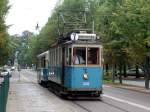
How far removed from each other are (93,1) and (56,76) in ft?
208

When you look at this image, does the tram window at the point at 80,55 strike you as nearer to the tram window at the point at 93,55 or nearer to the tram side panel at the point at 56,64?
the tram window at the point at 93,55

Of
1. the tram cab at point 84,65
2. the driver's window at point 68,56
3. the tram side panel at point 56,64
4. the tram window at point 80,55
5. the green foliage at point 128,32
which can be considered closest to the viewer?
the tram cab at point 84,65

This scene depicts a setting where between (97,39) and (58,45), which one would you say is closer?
(97,39)

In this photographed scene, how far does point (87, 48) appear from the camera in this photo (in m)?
28.1

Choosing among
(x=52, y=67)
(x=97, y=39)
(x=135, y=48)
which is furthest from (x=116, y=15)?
(x=97, y=39)

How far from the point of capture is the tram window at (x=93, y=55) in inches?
1111

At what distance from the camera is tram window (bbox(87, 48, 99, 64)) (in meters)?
28.2

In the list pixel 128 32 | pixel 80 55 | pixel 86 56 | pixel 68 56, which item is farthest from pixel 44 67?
pixel 86 56

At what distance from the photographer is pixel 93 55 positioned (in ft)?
92.8

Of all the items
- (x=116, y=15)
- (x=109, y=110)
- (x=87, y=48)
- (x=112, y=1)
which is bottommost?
(x=109, y=110)

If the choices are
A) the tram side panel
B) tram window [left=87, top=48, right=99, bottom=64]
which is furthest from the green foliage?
tram window [left=87, top=48, right=99, bottom=64]

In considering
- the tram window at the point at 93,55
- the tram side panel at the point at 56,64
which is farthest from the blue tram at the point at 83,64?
the tram side panel at the point at 56,64

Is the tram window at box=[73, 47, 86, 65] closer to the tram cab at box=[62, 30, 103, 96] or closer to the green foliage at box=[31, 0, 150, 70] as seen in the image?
the tram cab at box=[62, 30, 103, 96]

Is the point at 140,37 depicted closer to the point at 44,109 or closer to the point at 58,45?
the point at 58,45
